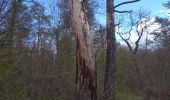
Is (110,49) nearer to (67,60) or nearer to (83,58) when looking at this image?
(67,60)

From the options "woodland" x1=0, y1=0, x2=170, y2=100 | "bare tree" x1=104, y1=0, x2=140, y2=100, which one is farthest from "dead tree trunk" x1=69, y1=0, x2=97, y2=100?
"bare tree" x1=104, y1=0, x2=140, y2=100

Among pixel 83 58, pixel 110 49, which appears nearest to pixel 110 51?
pixel 110 49

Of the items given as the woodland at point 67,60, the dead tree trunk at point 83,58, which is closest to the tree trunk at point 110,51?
the woodland at point 67,60

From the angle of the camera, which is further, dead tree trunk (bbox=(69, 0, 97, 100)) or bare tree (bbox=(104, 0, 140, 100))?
bare tree (bbox=(104, 0, 140, 100))

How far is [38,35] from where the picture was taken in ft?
62.0

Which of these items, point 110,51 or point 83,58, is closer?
point 83,58

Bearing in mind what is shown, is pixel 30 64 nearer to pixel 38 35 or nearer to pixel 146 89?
pixel 38 35

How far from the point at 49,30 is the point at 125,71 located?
28.6 feet

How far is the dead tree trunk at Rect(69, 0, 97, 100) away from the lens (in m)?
11.1

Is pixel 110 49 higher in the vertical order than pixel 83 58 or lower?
higher

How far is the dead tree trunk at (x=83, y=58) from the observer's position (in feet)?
36.3

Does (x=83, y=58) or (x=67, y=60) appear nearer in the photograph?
(x=83, y=58)

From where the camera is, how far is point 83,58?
36.6 feet

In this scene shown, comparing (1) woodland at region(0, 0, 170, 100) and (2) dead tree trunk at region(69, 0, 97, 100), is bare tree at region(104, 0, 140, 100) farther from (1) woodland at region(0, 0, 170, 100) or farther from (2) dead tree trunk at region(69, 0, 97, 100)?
(2) dead tree trunk at region(69, 0, 97, 100)
